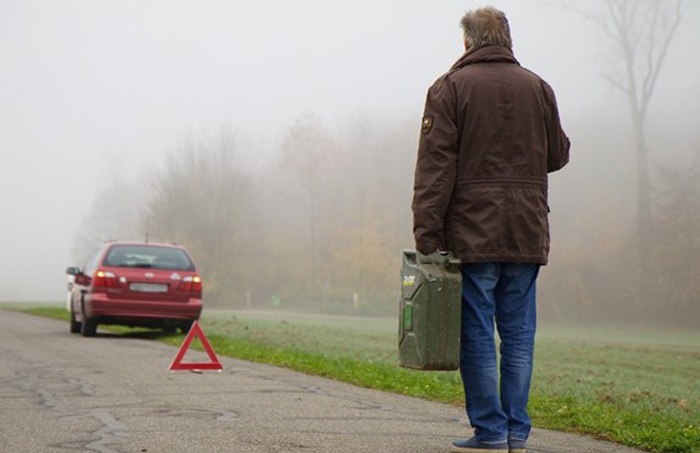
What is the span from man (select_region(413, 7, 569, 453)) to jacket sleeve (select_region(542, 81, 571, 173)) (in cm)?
4

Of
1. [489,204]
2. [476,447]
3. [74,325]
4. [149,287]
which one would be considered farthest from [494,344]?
[74,325]

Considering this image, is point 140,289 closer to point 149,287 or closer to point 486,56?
point 149,287

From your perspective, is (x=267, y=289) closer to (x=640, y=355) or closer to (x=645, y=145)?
(x=645, y=145)

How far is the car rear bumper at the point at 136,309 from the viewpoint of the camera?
20000 mm

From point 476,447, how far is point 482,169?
140 centimetres

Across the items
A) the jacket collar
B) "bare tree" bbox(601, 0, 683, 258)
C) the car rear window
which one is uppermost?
"bare tree" bbox(601, 0, 683, 258)

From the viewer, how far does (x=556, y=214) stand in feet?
145

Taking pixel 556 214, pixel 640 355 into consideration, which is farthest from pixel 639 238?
pixel 640 355

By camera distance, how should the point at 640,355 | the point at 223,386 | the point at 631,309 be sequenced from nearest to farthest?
the point at 223,386, the point at 640,355, the point at 631,309

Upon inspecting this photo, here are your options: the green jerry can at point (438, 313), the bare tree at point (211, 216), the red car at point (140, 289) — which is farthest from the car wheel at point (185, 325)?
the bare tree at point (211, 216)

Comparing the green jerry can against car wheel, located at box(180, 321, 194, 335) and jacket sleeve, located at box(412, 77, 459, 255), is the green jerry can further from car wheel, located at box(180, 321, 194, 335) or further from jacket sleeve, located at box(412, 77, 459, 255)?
car wheel, located at box(180, 321, 194, 335)

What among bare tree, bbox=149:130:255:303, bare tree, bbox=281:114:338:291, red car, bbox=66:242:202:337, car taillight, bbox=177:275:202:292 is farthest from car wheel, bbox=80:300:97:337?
bare tree, bbox=281:114:338:291

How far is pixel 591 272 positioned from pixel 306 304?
3072cm

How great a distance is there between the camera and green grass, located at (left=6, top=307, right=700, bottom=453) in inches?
329
